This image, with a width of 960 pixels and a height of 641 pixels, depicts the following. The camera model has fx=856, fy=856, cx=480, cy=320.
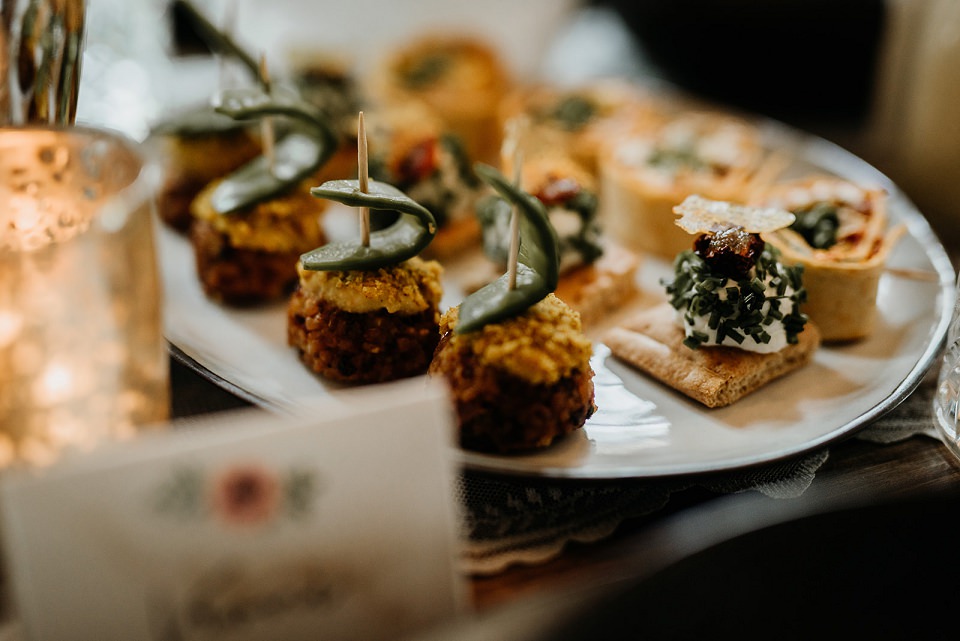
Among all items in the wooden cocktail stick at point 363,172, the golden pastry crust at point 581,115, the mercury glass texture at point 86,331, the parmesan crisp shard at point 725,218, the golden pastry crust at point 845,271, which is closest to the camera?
the mercury glass texture at point 86,331

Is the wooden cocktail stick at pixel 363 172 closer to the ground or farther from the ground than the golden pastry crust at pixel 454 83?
closer to the ground

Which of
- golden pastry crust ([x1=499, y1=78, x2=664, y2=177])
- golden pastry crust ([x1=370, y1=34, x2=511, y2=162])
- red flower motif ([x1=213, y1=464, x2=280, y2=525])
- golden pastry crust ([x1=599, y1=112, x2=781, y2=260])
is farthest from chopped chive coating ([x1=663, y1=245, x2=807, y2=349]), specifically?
golden pastry crust ([x1=370, y1=34, x2=511, y2=162])

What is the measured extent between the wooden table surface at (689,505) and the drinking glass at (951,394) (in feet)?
0.12

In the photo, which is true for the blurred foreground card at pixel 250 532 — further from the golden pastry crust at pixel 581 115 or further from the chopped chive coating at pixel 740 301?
the golden pastry crust at pixel 581 115

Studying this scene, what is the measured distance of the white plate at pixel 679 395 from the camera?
6.61ft

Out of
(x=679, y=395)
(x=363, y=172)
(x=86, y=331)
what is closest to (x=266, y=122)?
(x=363, y=172)

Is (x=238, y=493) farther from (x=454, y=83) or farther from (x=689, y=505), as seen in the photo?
(x=454, y=83)

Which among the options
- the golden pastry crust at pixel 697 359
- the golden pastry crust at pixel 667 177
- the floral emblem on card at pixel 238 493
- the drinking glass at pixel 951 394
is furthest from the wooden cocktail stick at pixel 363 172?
the drinking glass at pixel 951 394

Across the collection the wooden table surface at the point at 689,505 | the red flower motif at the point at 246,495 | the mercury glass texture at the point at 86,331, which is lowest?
the wooden table surface at the point at 689,505

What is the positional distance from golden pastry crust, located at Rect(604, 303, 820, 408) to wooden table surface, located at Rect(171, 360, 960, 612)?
0.93ft

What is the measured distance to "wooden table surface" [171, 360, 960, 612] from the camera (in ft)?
5.76

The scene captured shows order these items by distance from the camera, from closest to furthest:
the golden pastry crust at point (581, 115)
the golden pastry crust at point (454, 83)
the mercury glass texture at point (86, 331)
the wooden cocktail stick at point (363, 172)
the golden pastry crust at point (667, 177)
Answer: the mercury glass texture at point (86, 331) < the wooden cocktail stick at point (363, 172) < the golden pastry crust at point (667, 177) < the golden pastry crust at point (581, 115) < the golden pastry crust at point (454, 83)

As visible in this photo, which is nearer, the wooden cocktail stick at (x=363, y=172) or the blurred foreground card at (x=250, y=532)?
the blurred foreground card at (x=250, y=532)

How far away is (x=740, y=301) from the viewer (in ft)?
7.55
